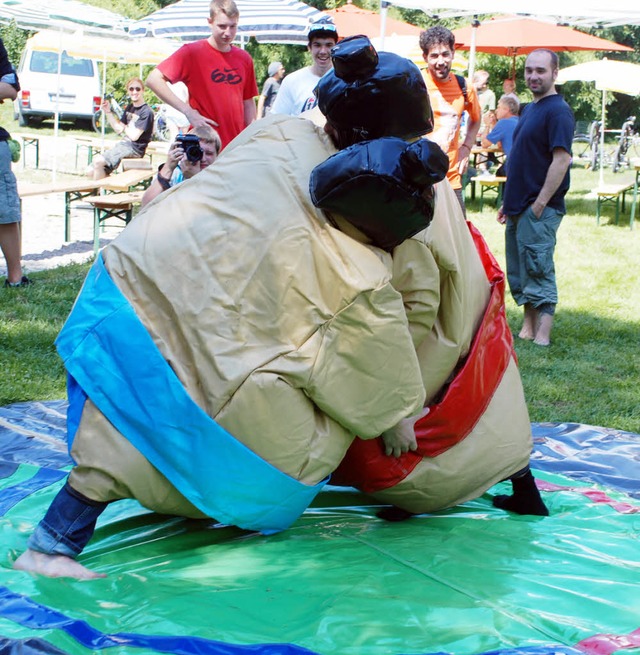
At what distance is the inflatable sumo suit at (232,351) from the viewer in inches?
97.8

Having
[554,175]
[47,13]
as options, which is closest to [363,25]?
[47,13]

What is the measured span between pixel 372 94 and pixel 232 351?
774 millimetres

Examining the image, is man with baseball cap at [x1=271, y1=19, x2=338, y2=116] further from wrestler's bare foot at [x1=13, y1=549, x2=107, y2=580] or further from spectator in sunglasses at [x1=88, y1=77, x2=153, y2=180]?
spectator in sunglasses at [x1=88, y1=77, x2=153, y2=180]

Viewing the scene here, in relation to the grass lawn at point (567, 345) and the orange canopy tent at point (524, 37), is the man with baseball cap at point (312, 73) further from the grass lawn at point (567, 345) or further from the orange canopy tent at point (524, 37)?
the orange canopy tent at point (524, 37)

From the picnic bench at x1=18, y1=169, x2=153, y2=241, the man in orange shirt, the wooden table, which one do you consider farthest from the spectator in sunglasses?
the man in orange shirt

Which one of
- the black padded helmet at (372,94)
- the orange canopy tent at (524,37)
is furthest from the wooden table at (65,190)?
the orange canopy tent at (524,37)

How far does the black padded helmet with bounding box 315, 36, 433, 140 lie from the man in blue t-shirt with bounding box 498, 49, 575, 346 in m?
3.55

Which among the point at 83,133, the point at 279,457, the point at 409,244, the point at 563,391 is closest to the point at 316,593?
the point at 279,457

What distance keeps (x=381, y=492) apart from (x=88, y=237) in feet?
25.0

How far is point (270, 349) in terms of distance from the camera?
2494 mm

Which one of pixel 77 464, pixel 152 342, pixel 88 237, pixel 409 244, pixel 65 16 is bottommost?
pixel 88 237

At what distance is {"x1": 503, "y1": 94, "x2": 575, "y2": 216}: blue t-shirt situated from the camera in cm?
598

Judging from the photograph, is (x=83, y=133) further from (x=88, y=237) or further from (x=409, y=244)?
(x=409, y=244)

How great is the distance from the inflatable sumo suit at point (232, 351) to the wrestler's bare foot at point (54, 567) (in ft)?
0.70
